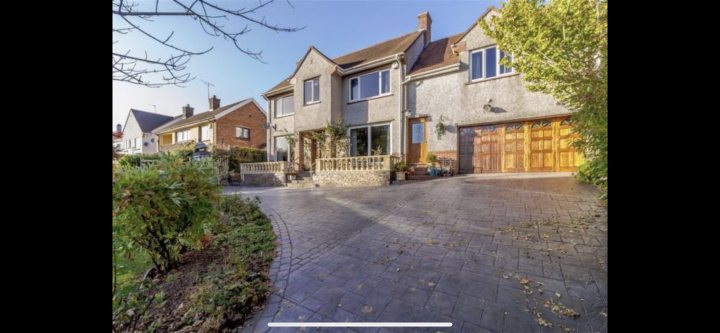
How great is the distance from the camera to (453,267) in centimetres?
281

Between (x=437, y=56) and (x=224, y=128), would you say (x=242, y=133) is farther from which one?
(x=437, y=56)

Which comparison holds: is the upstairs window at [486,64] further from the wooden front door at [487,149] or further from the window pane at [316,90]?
the window pane at [316,90]

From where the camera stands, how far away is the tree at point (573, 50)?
445 centimetres

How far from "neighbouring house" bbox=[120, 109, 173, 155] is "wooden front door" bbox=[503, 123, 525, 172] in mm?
33293

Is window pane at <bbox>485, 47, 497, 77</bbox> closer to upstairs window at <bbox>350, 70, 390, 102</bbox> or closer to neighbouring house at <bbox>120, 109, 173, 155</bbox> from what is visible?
upstairs window at <bbox>350, 70, 390, 102</bbox>

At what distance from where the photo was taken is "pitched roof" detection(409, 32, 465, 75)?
11719 millimetres

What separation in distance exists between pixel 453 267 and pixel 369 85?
11.8m

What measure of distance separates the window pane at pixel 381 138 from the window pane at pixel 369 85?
5.92ft

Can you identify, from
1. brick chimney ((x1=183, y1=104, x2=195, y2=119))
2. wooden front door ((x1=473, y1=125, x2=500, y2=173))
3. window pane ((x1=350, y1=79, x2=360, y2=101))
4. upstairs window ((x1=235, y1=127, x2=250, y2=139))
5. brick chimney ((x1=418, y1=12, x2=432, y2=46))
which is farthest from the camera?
brick chimney ((x1=183, y1=104, x2=195, y2=119))

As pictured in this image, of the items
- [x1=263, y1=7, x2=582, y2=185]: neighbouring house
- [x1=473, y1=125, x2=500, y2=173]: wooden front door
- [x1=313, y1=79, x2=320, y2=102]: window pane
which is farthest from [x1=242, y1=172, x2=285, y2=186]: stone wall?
[x1=473, y1=125, x2=500, y2=173]: wooden front door

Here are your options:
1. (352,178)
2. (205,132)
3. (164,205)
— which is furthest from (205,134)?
(164,205)

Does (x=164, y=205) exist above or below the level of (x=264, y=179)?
above
